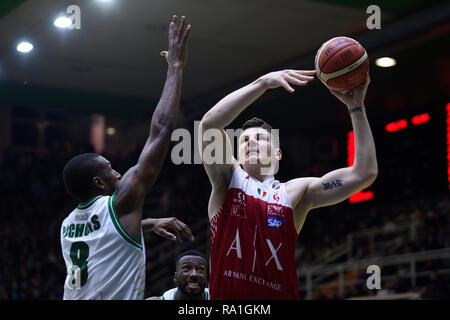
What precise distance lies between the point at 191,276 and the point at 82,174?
233 centimetres

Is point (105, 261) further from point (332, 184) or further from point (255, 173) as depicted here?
point (332, 184)

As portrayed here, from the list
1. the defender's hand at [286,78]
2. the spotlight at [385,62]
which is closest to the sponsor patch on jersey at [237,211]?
the defender's hand at [286,78]

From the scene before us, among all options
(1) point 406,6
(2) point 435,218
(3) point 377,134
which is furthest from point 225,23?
(2) point 435,218

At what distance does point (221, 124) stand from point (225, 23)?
7.66m

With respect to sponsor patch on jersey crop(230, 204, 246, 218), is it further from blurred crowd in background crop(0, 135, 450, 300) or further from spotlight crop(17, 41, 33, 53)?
spotlight crop(17, 41, 33, 53)

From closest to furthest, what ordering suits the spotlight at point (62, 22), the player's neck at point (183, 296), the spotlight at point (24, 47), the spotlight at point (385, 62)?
the player's neck at point (183, 296) < the spotlight at point (62, 22) < the spotlight at point (385, 62) < the spotlight at point (24, 47)

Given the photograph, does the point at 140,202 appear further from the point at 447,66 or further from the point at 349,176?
the point at 447,66

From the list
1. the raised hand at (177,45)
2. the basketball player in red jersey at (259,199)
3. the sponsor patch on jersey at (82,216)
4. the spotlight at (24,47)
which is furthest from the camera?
the spotlight at (24,47)

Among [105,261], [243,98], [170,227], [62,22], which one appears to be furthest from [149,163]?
[62,22]

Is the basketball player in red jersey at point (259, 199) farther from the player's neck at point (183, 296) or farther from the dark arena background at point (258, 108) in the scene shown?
the dark arena background at point (258, 108)

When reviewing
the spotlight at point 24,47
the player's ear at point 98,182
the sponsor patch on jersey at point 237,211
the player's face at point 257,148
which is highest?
the spotlight at point 24,47

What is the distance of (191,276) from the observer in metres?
6.12

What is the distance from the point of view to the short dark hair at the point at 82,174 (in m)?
4.06

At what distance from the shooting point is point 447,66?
1331 cm
